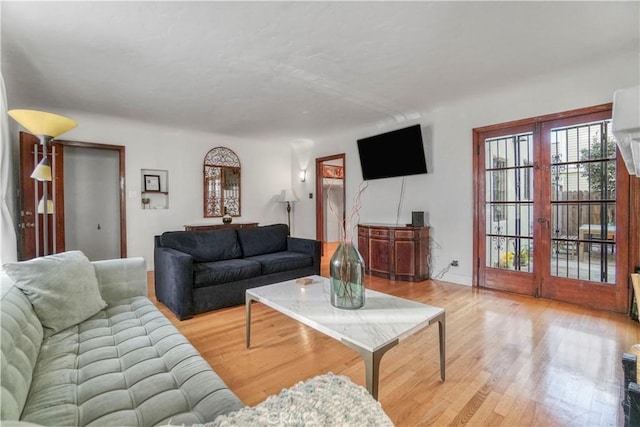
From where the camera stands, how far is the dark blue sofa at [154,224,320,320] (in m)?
2.88

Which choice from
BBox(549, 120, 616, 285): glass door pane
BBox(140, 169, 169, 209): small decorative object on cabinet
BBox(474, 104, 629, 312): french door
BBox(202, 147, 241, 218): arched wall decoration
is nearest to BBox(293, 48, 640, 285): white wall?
BBox(474, 104, 629, 312): french door

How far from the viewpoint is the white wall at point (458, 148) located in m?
3.01

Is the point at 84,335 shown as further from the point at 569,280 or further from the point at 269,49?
the point at 569,280

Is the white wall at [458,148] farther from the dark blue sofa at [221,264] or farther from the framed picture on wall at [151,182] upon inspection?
the framed picture on wall at [151,182]

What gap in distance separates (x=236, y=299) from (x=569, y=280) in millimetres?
3553

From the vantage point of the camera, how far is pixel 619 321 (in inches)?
106

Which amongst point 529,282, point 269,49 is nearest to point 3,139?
point 269,49

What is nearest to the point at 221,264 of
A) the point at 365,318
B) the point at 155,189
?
the point at 365,318

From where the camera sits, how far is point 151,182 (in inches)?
199

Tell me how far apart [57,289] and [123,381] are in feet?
2.83

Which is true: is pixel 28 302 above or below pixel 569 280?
above

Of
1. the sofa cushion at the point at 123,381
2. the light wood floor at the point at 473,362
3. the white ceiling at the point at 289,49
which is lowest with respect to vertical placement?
the light wood floor at the point at 473,362

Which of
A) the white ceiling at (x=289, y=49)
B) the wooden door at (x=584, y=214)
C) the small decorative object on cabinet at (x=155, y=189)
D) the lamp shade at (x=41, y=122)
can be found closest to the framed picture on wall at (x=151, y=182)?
the small decorative object on cabinet at (x=155, y=189)

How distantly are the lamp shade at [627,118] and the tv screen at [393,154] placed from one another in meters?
3.35
